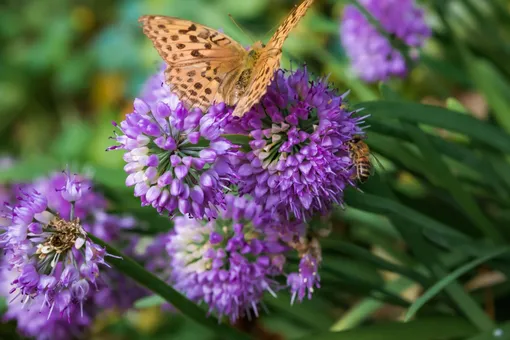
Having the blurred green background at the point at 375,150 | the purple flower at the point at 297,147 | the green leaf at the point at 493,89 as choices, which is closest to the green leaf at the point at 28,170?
the blurred green background at the point at 375,150

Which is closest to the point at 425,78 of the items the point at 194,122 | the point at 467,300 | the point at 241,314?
the point at 467,300

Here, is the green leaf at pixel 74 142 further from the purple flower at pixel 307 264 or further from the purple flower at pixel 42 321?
the purple flower at pixel 307 264

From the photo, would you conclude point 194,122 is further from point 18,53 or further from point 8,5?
point 8,5

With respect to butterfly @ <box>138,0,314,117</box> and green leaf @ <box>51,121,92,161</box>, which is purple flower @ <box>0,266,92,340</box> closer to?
butterfly @ <box>138,0,314,117</box>

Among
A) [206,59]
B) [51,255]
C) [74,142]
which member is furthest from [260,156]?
[74,142]

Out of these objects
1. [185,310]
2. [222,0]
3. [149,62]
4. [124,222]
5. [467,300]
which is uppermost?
[467,300]
